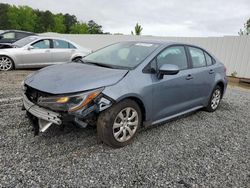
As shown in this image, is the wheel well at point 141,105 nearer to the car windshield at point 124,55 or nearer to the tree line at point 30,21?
the car windshield at point 124,55

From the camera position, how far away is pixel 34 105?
3000mm

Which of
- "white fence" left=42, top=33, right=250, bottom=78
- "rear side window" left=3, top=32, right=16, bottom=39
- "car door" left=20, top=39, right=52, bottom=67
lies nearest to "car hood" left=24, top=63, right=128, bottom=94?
"car door" left=20, top=39, right=52, bottom=67

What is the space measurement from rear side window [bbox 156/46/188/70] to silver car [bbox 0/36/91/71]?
532 centimetres

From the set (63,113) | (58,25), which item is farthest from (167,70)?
(58,25)

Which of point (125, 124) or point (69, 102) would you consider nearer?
point (69, 102)

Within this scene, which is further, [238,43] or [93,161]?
[238,43]

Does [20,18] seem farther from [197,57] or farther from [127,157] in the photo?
[127,157]

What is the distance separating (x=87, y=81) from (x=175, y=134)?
1.80 metres

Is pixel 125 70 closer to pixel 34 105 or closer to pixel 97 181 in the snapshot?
pixel 34 105

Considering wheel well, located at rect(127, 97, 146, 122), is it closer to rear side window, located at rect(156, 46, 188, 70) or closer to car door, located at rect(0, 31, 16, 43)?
rear side window, located at rect(156, 46, 188, 70)

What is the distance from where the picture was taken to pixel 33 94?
3.07 m

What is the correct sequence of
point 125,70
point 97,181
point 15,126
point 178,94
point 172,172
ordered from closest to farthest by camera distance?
1. point 97,181
2. point 172,172
3. point 125,70
4. point 15,126
5. point 178,94

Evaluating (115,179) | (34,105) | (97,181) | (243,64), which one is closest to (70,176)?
(97,181)

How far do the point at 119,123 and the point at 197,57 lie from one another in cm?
244
